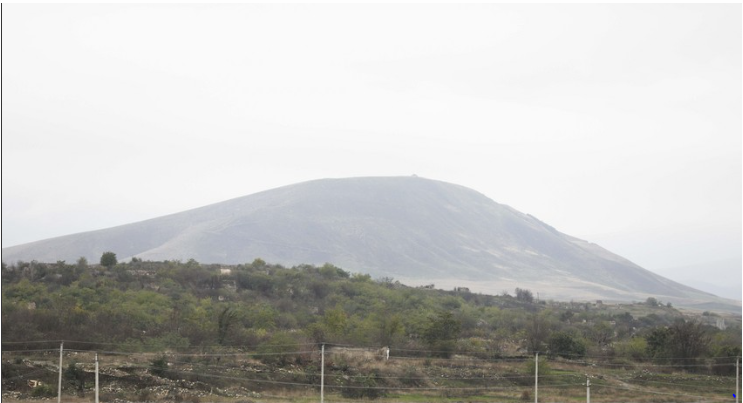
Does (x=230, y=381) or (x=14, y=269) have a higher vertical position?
(x=14, y=269)

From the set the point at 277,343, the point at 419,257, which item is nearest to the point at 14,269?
the point at 277,343

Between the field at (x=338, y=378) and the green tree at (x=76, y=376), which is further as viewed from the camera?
the field at (x=338, y=378)

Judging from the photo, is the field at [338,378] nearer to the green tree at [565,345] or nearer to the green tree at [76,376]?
the green tree at [76,376]

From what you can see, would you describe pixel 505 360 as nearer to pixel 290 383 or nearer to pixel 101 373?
pixel 290 383

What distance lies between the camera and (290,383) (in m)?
27.0

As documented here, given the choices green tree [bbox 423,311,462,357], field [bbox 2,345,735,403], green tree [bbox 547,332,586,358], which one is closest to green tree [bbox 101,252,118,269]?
green tree [bbox 423,311,462,357]

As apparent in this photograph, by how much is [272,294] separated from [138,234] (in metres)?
153

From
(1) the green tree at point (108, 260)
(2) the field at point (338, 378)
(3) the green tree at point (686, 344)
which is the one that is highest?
(1) the green tree at point (108, 260)

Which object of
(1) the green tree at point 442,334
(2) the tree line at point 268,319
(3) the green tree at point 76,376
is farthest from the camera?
(1) the green tree at point 442,334

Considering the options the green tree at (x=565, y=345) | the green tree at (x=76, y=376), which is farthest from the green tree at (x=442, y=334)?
the green tree at (x=76, y=376)

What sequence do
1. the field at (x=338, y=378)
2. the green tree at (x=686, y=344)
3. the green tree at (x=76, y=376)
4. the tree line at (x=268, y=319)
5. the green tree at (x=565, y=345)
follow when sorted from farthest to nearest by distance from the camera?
the green tree at (x=565, y=345) → the green tree at (x=686, y=344) → the tree line at (x=268, y=319) → the field at (x=338, y=378) → the green tree at (x=76, y=376)

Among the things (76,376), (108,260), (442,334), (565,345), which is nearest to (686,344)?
(565,345)

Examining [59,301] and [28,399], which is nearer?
[28,399]

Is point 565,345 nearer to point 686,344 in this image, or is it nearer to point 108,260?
point 686,344
